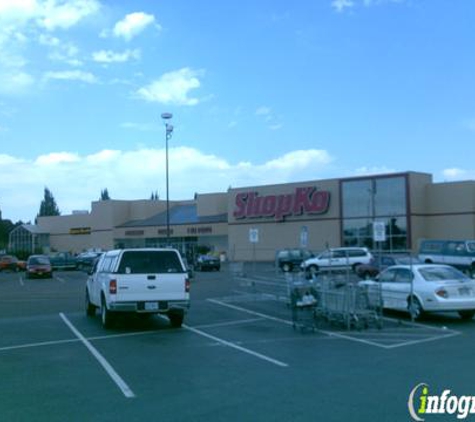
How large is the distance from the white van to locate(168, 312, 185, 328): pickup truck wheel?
84.4 ft

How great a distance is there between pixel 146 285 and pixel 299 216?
47788 millimetres

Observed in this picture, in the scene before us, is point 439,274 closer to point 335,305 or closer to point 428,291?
point 428,291

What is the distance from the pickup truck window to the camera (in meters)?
16.4

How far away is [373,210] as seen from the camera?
57250 millimetres

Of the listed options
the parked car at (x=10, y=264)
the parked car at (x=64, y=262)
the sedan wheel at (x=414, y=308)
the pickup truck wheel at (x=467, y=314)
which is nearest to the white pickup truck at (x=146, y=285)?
the sedan wheel at (x=414, y=308)

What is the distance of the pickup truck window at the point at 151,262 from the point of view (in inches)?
647

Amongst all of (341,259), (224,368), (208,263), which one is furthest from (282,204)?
(224,368)

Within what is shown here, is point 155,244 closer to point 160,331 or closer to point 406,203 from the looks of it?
point 406,203

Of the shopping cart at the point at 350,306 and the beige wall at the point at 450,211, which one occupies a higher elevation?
the beige wall at the point at 450,211

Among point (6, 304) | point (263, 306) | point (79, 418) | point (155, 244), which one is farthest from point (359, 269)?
point (155, 244)

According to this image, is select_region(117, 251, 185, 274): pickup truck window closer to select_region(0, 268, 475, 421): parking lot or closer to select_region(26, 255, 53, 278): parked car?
select_region(0, 268, 475, 421): parking lot

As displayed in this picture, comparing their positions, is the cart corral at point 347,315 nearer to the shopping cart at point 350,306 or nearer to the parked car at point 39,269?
the shopping cart at point 350,306

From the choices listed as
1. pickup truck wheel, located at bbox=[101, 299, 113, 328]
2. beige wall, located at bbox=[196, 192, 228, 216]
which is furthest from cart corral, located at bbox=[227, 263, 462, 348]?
beige wall, located at bbox=[196, 192, 228, 216]

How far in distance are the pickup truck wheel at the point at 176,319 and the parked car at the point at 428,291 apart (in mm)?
4683
